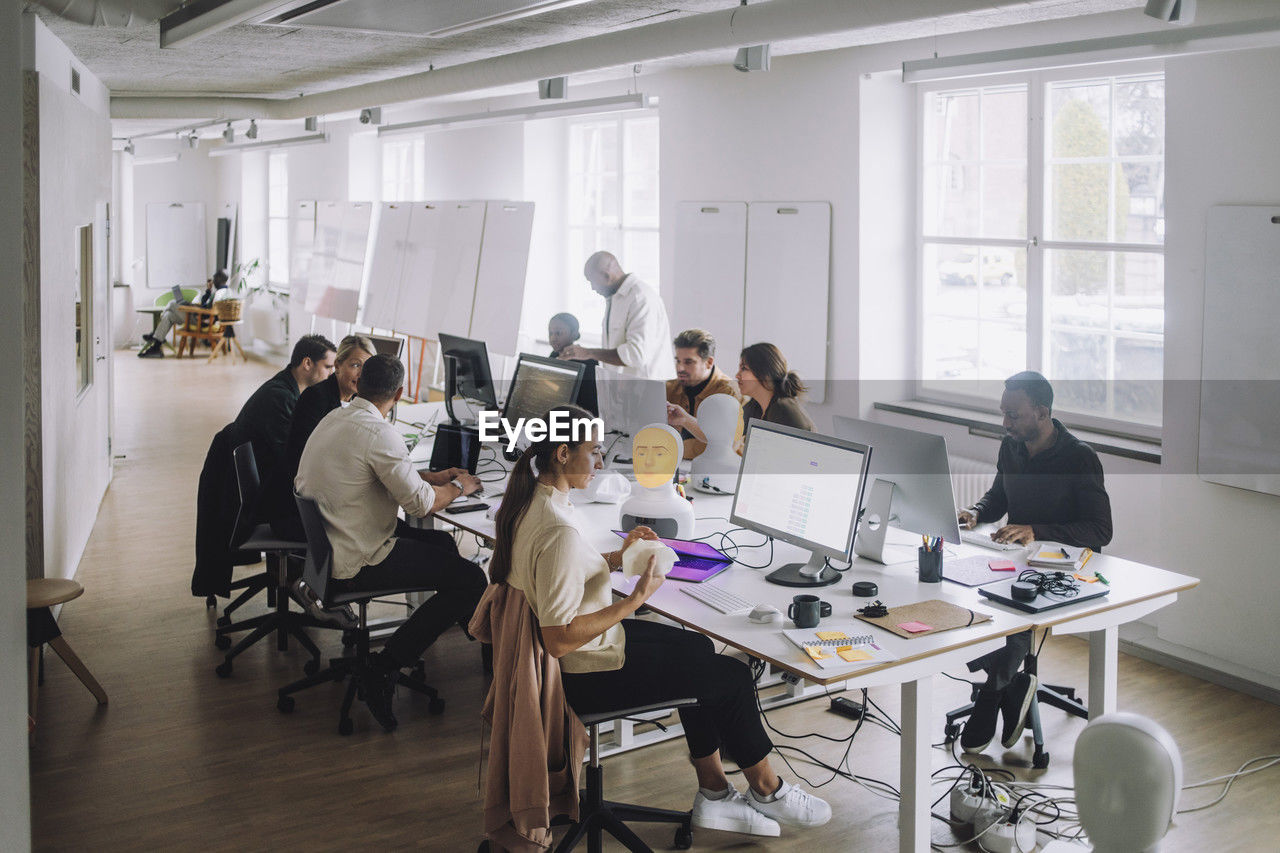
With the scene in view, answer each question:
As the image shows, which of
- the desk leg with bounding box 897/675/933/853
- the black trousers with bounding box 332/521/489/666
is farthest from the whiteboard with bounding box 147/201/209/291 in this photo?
the desk leg with bounding box 897/675/933/853

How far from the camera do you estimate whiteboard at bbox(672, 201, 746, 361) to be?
7.48 meters

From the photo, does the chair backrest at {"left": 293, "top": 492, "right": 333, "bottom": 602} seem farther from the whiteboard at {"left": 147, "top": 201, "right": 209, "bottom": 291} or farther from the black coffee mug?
the whiteboard at {"left": 147, "top": 201, "right": 209, "bottom": 291}

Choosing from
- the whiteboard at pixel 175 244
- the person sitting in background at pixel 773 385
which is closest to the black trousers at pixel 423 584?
the person sitting in background at pixel 773 385

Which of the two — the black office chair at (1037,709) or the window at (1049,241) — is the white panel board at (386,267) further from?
the black office chair at (1037,709)

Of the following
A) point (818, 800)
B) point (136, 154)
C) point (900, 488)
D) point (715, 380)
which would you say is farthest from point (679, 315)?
point (136, 154)

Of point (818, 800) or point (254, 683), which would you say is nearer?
point (818, 800)

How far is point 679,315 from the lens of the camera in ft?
26.1

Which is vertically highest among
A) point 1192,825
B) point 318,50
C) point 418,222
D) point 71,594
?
point 318,50

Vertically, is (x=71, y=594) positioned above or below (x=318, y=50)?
below

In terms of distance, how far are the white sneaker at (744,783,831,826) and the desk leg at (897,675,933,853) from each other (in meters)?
0.43

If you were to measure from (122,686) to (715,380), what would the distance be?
283 centimetres

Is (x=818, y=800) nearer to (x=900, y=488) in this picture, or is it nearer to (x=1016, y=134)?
(x=900, y=488)

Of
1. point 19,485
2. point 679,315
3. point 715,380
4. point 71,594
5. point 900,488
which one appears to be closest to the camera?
point 19,485

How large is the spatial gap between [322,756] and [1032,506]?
268 cm
